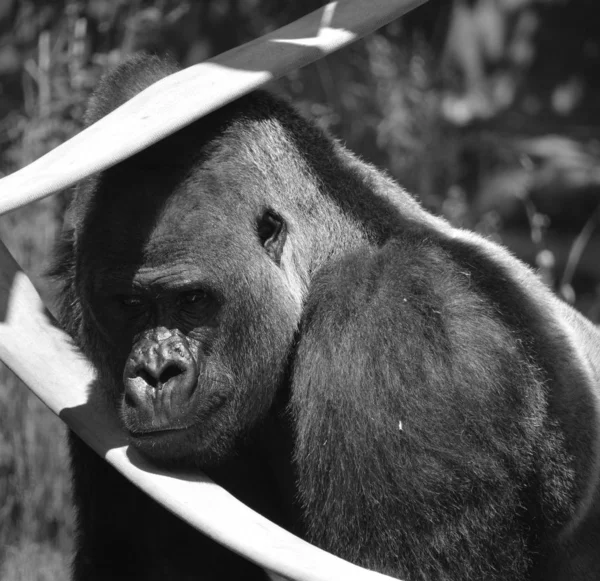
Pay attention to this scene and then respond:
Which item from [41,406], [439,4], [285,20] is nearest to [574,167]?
[439,4]

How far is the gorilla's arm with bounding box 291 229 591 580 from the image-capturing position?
9.36 ft

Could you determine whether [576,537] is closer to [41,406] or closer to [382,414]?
[382,414]

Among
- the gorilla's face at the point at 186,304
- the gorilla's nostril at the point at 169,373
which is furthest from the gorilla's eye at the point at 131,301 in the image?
the gorilla's nostril at the point at 169,373

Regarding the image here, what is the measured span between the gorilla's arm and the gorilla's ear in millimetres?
276

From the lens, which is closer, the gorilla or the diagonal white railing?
the diagonal white railing

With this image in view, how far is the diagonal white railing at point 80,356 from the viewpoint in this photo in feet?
8.79

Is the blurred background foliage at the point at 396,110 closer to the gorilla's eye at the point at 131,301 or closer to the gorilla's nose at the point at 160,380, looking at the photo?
the gorilla's eye at the point at 131,301

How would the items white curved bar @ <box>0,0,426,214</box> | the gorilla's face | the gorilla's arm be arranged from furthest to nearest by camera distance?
the gorilla's face
the gorilla's arm
white curved bar @ <box>0,0,426,214</box>

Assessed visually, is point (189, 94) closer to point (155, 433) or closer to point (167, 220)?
point (167, 220)

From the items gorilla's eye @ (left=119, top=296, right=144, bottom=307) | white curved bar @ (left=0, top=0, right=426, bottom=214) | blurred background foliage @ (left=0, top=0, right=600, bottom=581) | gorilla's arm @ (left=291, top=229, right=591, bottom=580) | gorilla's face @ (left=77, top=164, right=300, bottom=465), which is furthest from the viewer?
blurred background foliage @ (left=0, top=0, right=600, bottom=581)

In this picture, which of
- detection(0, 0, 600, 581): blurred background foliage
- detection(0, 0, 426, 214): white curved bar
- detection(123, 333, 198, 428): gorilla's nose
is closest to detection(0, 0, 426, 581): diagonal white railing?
detection(0, 0, 426, 214): white curved bar

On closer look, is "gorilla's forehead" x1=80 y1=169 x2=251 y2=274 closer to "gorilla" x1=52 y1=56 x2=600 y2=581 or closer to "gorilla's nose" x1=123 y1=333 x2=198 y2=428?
"gorilla" x1=52 y1=56 x2=600 y2=581

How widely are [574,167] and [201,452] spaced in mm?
6774

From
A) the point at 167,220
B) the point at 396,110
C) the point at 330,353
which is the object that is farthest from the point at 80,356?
the point at 396,110
